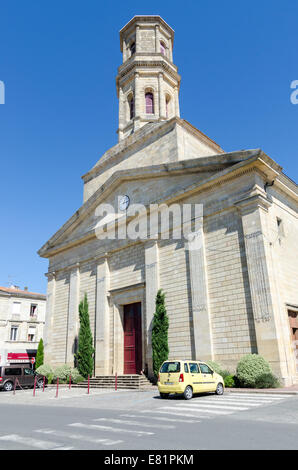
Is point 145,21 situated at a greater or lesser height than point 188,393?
greater

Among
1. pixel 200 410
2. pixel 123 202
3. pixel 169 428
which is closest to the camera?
pixel 169 428

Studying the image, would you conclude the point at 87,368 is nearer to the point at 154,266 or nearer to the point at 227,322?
the point at 154,266

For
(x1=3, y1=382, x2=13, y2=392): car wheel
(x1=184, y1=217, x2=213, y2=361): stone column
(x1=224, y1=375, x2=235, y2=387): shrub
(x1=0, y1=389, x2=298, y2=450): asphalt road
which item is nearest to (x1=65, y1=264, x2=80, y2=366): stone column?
(x1=3, y1=382, x2=13, y2=392): car wheel

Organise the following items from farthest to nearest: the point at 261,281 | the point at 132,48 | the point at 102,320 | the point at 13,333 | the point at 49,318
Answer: the point at 13,333 → the point at 132,48 → the point at 49,318 → the point at 102,320 → the point at 261,281

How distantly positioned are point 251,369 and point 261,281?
3.55 meters

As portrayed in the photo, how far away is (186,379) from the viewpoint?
40.8 ft

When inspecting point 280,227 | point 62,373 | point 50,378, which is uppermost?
point 280,227

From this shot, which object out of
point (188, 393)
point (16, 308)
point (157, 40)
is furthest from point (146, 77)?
point (16, 308)

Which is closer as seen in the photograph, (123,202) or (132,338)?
(132,338)

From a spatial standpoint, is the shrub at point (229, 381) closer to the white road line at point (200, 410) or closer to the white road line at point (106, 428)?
the white road line at point (200, 410)

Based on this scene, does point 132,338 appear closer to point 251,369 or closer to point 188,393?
point 251,369

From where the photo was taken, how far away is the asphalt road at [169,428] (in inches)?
222

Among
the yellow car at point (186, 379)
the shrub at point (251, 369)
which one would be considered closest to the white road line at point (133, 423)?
the yellow car at point (186, 379)

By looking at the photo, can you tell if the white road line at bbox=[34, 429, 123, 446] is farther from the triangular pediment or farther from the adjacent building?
the adjacent building
